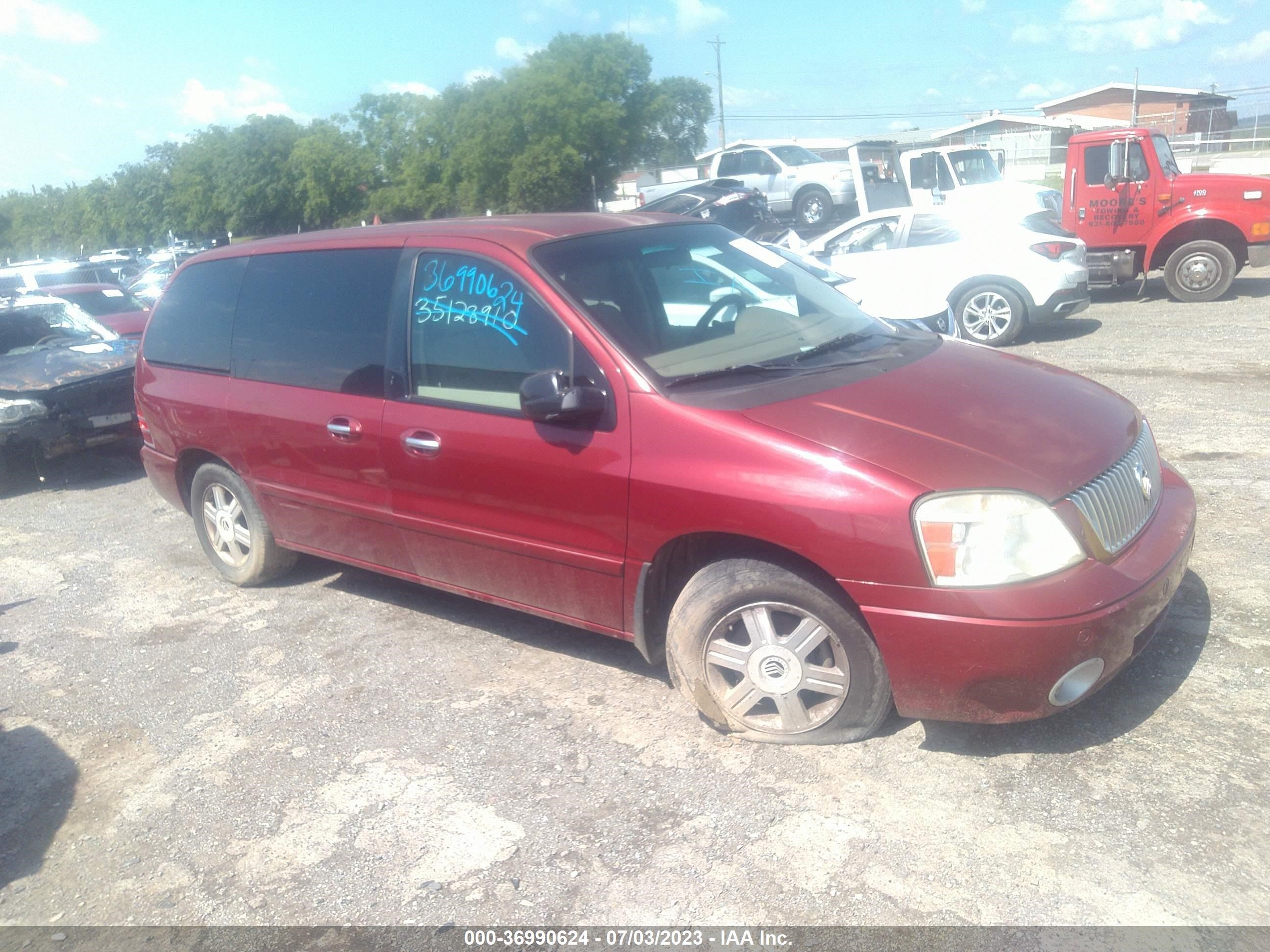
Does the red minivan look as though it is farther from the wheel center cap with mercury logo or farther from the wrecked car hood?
the wrecked car hood

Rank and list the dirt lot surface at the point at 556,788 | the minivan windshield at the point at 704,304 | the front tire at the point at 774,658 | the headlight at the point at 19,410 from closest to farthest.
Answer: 1. the dirt lot surface at the point at 556,788
2. the front tire at the point at 774,658
3. the minivan windshield at the point at 704,304
4. the headlight at the point at 19,410

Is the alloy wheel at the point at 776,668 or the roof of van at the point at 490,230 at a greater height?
the roof of van at the point at 490,230

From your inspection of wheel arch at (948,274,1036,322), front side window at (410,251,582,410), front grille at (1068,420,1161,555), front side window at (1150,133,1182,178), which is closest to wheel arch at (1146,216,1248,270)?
front side window at (1150,133,1182,178)

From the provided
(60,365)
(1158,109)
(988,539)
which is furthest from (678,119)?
(988,539)

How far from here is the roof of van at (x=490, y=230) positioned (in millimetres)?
4168

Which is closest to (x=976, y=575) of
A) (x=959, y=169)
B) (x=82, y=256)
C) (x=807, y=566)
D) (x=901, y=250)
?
(x=807, y=566)

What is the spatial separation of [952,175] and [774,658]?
710 inches

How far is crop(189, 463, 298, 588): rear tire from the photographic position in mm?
5320

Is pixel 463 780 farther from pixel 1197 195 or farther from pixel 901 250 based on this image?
pixel 1197 195

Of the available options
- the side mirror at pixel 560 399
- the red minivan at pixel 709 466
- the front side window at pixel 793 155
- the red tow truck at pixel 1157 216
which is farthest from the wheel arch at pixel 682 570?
the front side window at pixel 793 155

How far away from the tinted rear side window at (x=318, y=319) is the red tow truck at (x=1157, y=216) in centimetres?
1209

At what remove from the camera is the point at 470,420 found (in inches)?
158

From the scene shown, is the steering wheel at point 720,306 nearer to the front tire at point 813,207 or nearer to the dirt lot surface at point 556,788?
the dirt lot surface at point 556,788

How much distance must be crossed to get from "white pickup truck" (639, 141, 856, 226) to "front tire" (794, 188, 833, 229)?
0.5 inches
